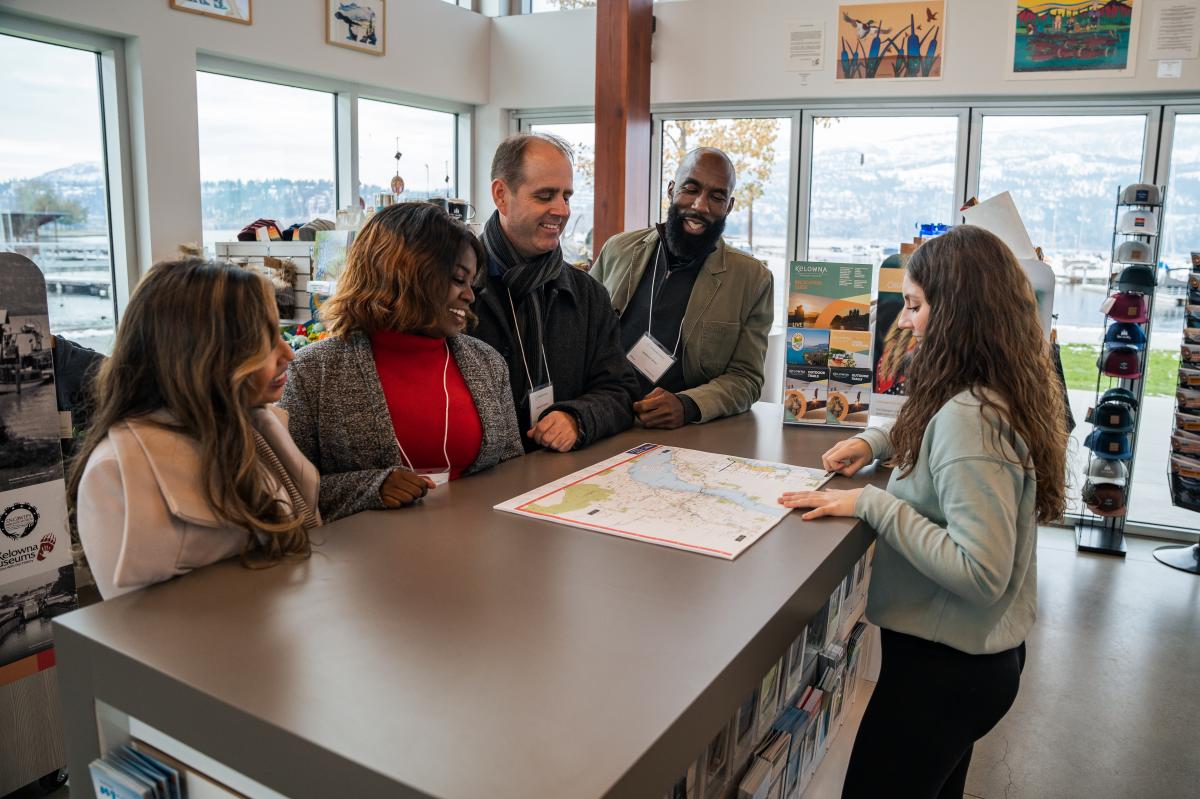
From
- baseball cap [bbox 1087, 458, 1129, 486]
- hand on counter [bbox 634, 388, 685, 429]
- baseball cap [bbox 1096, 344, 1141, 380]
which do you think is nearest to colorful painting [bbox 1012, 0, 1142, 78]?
baseball cap [bbox 1096, 344, 1141, 380]

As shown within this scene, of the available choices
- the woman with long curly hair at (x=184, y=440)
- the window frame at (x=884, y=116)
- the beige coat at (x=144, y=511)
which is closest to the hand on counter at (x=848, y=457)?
the woman with long curly hair at (x=184, y=440)

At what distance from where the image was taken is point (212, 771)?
0.95 meters

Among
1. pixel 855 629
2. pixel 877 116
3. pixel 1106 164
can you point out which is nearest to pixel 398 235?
pixel 855 629

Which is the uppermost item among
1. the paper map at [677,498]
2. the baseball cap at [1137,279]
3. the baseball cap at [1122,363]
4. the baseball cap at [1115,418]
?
the baseball cap at [1137,279]

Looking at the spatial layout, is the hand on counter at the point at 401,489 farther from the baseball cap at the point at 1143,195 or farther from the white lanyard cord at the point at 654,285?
the baseball cap at the point at 1143,195

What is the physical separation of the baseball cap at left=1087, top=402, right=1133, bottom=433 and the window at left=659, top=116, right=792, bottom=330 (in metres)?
1.94

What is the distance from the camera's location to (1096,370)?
5.13 meters

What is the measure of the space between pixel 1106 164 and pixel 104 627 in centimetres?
558

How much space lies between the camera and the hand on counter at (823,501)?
149 cm

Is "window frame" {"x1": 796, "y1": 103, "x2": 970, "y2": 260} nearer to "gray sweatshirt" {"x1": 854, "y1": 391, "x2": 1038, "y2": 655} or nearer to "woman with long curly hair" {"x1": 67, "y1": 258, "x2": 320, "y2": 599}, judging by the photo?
"gray sweatshirt" {"x1": 854, "y1": 391, "x2": 1038, "y2": 655}

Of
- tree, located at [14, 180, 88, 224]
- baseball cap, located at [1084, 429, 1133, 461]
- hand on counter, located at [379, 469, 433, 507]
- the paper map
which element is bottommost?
baseball cap, located at [1084, 429, 1133, 461]

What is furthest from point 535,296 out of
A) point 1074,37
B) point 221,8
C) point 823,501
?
point 1074,37

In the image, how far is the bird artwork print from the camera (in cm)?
508

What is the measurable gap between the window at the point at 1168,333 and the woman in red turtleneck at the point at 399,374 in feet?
15.0
